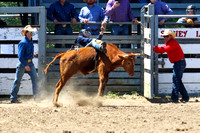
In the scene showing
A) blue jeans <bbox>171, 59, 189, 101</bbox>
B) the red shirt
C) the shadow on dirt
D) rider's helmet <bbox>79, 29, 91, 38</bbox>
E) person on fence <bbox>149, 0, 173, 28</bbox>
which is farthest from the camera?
person on fence <bbox>149, 0, 173, 28</bbox>

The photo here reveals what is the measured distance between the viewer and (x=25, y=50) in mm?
9836

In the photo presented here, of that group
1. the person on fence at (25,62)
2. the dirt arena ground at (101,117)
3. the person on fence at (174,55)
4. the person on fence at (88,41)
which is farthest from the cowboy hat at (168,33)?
the person on fence at (25,62)

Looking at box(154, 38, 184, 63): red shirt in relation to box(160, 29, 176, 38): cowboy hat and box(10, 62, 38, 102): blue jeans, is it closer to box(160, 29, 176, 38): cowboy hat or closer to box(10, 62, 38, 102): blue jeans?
box(160, 29, 176, 38): cowboy hat

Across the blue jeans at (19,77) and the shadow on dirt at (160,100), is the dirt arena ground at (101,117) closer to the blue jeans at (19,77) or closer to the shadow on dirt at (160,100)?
the shadow on dirt at (160,100)

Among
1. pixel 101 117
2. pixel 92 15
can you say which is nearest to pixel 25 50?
pixel 92 15

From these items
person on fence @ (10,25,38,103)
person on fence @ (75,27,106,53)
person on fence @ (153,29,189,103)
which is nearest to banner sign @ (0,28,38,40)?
person on fence @ (10,25,38,103)

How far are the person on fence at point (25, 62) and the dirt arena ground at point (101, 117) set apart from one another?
0.34m

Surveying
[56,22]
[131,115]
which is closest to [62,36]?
[56,22]

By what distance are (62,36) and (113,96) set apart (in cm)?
196

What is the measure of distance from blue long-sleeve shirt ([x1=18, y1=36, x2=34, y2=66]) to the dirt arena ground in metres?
1.05

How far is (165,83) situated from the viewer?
35.4 ft

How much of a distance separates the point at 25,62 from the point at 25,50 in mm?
276

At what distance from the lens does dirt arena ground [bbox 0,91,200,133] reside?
269 inches

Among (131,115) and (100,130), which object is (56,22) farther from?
(100,130)
